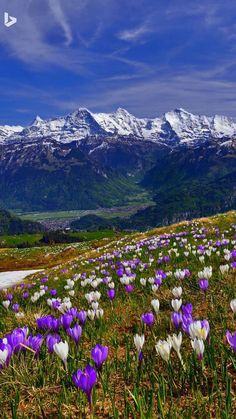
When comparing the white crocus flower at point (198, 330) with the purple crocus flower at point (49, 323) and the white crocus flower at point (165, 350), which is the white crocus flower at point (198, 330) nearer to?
the white crocus flower at point (165, 350)

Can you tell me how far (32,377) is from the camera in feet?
14.2

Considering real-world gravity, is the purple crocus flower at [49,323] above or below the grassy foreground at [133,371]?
above

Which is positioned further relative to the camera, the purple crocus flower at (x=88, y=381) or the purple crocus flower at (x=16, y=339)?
the purple crocus flower at (x=16, y=339)

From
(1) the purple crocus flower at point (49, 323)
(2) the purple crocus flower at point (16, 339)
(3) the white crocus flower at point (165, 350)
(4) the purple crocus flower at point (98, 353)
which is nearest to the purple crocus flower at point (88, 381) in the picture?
(4) the purple crocus flower at point (98, 353)

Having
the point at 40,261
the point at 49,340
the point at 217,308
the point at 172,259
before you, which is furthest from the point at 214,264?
the point at 40,261

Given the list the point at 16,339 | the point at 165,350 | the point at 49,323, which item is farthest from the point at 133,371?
the point at 49,323

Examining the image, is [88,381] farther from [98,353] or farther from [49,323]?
[49,323]

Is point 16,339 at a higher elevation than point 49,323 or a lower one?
higher

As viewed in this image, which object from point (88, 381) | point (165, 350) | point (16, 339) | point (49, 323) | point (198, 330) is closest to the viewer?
point (88, 381)

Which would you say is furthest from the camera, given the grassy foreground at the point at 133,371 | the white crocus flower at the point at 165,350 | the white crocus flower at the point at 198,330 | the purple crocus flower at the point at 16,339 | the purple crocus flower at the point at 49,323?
the purple crocus flower at the point at 49,323

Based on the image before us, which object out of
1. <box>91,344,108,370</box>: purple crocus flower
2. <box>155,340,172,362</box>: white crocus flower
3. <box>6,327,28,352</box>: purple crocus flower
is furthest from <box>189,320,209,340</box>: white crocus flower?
<box>6,327,28,352</box>: purple crocus flower

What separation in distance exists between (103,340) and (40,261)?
58.6 meters

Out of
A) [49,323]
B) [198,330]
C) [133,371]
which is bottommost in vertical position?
[133,371]

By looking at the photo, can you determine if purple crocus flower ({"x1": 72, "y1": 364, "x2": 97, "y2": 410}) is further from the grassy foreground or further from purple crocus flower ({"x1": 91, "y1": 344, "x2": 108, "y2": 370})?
purple crocus flower ({"x1": 91, "y1": 344, "x2": 108, "y2": 370})
